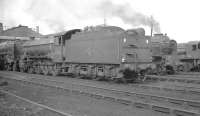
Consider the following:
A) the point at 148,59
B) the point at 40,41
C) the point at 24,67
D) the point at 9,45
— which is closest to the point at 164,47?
the point at 148,59

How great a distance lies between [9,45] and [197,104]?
19268mm

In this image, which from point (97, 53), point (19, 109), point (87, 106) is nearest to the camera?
point (19, 109)

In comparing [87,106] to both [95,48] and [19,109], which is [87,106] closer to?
[19,109]

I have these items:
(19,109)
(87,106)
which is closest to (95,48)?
(87,106)

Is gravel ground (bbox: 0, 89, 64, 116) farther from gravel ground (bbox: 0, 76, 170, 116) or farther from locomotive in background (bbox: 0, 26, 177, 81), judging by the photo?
locomotive in background (bbox: 0, 26, 177, 81)

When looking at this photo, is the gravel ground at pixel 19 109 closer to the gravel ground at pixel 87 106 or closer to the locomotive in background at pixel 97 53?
the gravel ground at pixel 87 106

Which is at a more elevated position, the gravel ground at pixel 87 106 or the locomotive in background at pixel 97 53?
the locomotive in background at pixel 97 53

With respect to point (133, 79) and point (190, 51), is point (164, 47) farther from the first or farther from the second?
point (133, 79)

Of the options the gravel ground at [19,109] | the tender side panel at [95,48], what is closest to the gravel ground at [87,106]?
the gravel ground at [19,109]

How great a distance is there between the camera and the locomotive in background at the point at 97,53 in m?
10.8

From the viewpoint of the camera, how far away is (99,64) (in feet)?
39.0

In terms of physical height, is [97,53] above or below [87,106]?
above

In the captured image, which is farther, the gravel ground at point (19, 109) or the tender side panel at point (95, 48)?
the tender side panel at point (95, 48)

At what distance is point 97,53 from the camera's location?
38.7 feet
